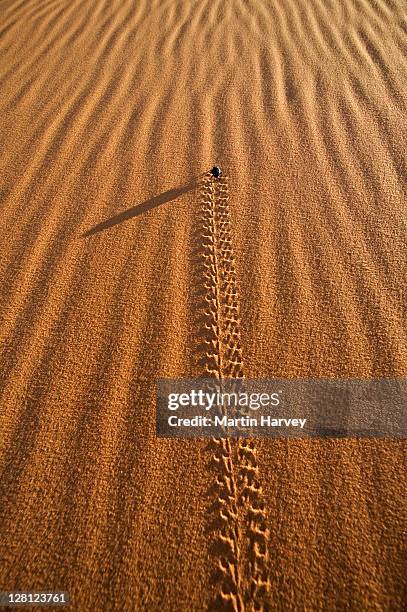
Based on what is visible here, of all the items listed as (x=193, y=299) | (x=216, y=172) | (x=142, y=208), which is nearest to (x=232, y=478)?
(x=193, y=299)

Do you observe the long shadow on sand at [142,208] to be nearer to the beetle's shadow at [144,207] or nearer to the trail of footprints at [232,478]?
the beetle's shadow at [144,207]

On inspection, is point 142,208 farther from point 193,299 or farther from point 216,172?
point 193,299

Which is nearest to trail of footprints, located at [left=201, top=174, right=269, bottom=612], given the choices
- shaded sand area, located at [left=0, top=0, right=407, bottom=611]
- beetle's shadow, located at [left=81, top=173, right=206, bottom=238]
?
shaded sand area, located at [left=0, top=0, right=407, bottom=611]

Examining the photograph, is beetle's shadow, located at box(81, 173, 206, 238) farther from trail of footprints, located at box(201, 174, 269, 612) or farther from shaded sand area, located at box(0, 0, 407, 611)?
trail of footprints, located at box(201, 174, 269, 612)

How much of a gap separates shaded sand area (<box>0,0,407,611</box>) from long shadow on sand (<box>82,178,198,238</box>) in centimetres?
2

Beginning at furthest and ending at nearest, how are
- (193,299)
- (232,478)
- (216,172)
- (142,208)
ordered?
(216,172) < (142,208) < (193,299) < (232,478)

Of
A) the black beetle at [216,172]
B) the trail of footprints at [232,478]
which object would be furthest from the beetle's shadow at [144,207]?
the trail of footprints at [232,478]

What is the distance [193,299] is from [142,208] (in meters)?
0.86

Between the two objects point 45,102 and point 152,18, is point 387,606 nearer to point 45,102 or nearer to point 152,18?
point 45,102

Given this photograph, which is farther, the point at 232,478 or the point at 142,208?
the point at 142,208

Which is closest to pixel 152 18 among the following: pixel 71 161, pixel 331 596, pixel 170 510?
pixel 71 161

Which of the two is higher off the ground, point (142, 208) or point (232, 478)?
point (142, 208)

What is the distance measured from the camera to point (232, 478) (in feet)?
5.33

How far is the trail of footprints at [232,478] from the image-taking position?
1.40 m
